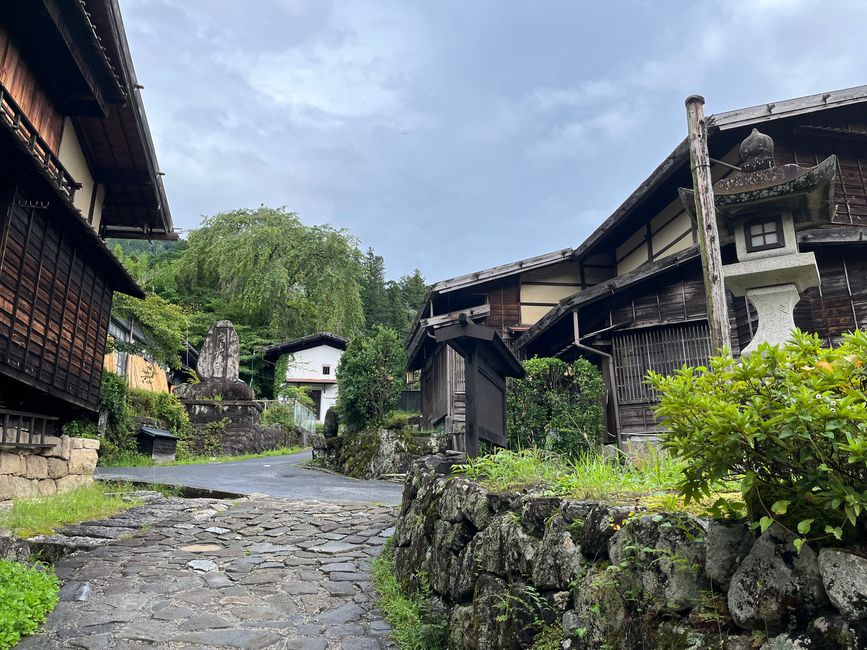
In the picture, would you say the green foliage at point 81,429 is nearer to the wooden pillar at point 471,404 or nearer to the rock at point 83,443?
the rock at point 83,443

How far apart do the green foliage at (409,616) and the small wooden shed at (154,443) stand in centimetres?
1425

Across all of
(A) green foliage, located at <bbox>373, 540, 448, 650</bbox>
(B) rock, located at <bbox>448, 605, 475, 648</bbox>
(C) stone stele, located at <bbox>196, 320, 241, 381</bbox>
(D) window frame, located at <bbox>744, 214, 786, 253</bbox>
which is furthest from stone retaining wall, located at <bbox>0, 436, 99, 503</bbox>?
(C) stone stele, located at <bbox>196, 320, 241, 381</bbox>

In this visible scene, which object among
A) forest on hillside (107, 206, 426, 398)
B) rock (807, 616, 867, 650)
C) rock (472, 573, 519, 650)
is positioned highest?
forest on hillside (107, 206, 426, 398)

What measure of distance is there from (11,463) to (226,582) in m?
5.26

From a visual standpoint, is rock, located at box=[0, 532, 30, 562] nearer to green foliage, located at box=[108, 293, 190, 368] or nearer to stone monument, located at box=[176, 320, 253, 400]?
green foliage, located at box=[108, 293, 190, 368]

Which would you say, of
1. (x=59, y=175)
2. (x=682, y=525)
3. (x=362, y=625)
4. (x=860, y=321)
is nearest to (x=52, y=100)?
(x=59, y=175)

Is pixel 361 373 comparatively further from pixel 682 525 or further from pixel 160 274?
pixel 160 274

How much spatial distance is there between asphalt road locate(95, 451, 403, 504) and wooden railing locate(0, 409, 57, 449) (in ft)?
8.00

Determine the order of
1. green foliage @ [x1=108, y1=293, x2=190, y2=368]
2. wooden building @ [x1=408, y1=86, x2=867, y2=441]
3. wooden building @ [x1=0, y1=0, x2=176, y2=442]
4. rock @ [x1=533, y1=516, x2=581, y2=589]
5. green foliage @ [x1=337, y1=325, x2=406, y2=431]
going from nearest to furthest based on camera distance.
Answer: rock @ [x1=533, y1=516, x2=581, y2=589]
wooden building @ [x1=0, y1=0, x2=176, y2=442]
wooden building @ [x1=408, y1=86, x2=867, y2=441]
green foliage @ [x1=108, y1=293, x2=190, y2=368]
green foliage @ [x1=337, y1=325, x2=406, y2=431]

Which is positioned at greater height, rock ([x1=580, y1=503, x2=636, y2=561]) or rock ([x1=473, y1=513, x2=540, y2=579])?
rock ([x1=580, y1=503, x2=636, y2=561])

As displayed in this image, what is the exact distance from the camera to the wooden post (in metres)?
8.52

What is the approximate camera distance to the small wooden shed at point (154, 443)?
1843 centimetres

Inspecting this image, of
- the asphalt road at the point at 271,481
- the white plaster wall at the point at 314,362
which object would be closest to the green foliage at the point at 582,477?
the asphalt road at the point at 271,481

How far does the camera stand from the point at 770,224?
24.3 feet
